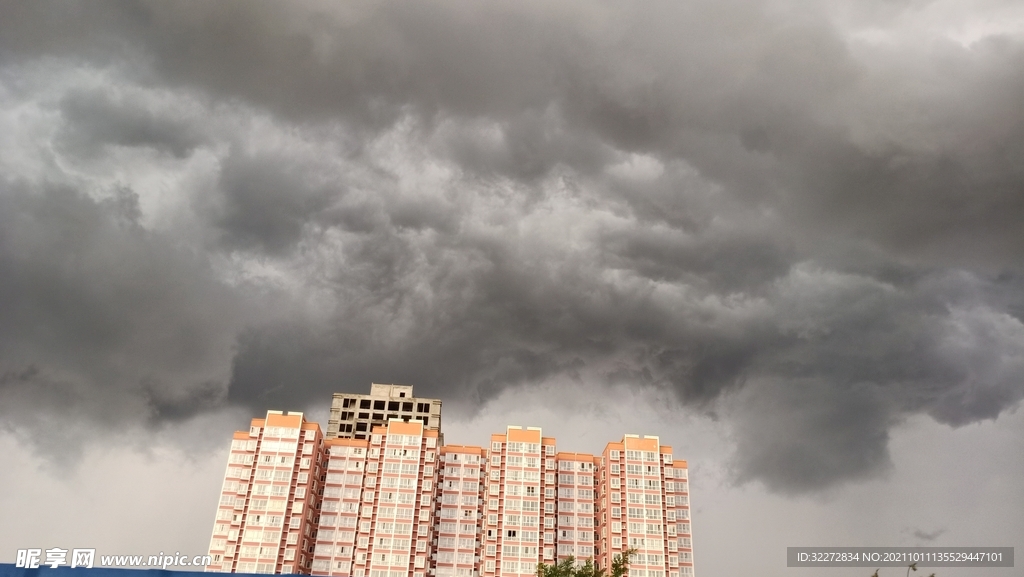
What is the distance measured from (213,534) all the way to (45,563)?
54178 millimetres

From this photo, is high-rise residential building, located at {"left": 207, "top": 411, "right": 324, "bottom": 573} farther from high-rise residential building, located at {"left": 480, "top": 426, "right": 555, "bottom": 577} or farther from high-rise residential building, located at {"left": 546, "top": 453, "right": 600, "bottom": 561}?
high-rise residential building, located at {"left": 546, "top": 453, "right": 600, "bottom": 561}

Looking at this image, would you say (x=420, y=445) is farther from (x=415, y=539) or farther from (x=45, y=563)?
(x=45, y=563)

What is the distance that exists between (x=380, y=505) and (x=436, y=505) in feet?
34.9

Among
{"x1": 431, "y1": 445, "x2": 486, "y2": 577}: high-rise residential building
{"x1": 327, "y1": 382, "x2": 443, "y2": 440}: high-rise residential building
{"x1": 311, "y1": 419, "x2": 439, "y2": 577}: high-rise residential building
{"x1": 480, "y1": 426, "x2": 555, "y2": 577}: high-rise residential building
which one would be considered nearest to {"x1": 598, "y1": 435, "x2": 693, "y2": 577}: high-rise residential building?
{"x1": 480, "y1": 426, "x2": 555, "y2": 577}: high-rise residential building

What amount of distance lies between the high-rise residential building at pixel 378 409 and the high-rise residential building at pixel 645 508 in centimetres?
4702

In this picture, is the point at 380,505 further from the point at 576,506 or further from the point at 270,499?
the point at 576,506

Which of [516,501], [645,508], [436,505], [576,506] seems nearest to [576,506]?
[576,506]

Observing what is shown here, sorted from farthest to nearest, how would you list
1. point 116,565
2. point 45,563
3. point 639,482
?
point 639,482 → point 116,565 → point 45,563

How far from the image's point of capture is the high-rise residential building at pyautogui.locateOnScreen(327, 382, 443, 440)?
575 feet

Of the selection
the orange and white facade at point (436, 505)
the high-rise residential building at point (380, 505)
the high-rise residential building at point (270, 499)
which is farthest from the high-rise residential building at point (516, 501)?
the high-rise residential building at point (270, 499)

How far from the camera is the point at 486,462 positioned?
146 m

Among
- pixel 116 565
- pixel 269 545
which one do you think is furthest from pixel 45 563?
pixel 269 545

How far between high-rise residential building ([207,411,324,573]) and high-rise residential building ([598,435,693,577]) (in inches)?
2007

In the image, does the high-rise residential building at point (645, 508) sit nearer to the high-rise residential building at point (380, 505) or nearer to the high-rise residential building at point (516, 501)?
the high-rise residential building at point (516, 501)
